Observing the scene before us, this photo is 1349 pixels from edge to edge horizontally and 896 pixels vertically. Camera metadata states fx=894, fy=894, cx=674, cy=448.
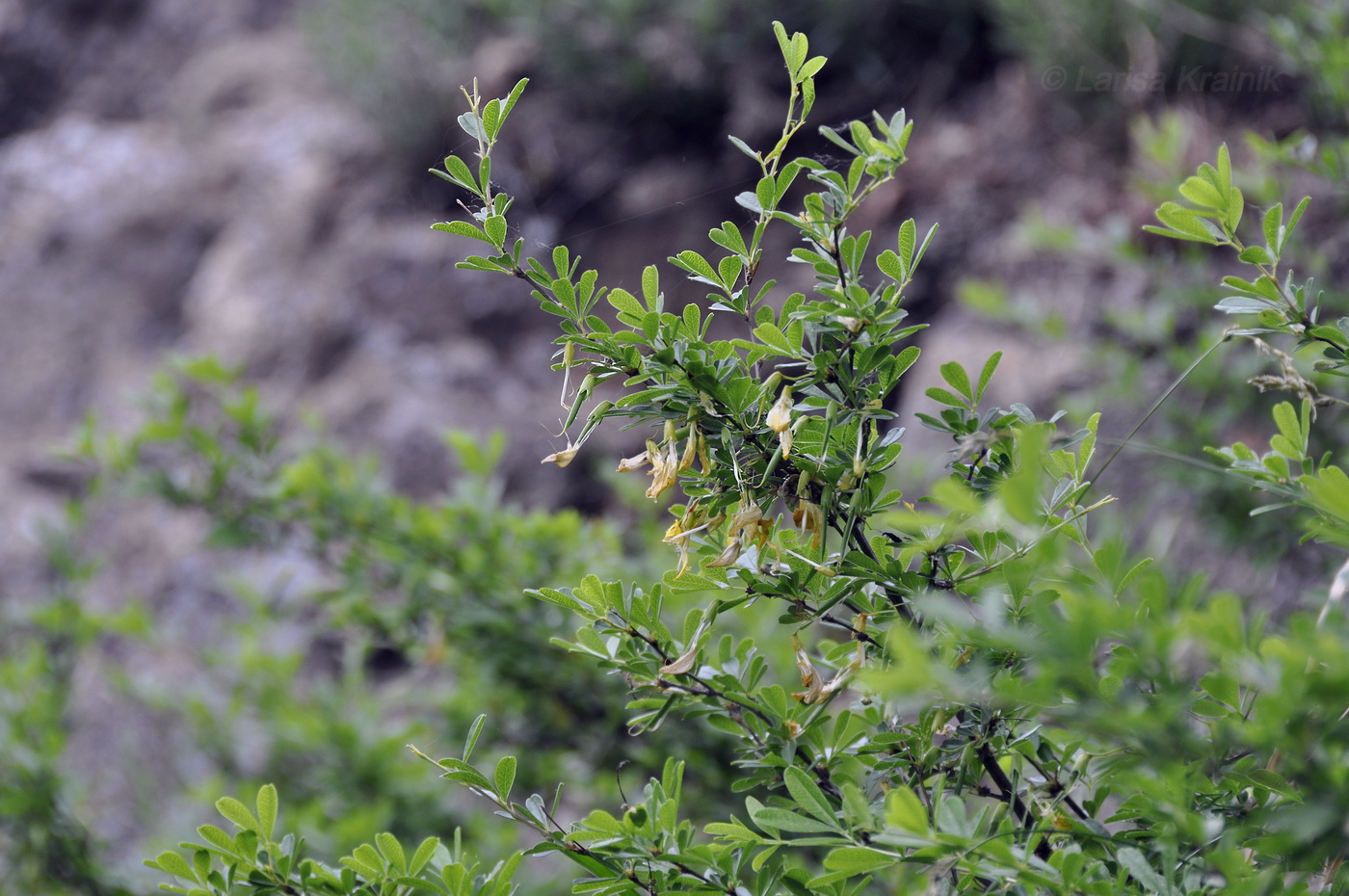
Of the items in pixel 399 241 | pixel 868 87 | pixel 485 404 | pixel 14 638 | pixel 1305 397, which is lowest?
pixel 14 638

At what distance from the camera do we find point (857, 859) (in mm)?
391

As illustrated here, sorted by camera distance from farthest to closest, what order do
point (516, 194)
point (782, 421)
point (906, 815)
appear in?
point (516, 194) < point (782, 421) < point (906, 815)

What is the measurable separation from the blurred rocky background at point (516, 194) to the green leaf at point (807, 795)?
1299mm

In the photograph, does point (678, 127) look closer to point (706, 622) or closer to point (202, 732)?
point (202, 732)

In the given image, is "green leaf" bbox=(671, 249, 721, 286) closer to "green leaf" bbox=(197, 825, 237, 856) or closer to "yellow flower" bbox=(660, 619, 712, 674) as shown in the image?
"yellow flower" bbox=(660, 619, 712, 674)

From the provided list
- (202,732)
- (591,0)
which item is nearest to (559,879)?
(202,732)

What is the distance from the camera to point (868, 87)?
8.45 feet

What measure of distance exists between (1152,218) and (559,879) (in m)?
1.95

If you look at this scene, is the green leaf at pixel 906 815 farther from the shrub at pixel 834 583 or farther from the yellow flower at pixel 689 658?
the yellow flower at pixel 689 658

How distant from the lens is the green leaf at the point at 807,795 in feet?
1.45

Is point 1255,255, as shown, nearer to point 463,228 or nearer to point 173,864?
point 463,228

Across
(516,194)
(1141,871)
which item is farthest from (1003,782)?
(516,194)

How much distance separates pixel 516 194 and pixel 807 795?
2.34 m

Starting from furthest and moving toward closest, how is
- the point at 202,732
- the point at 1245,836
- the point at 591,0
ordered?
1. the point at 591,0
2. the point at 202,732
3. the point at 1245,836
